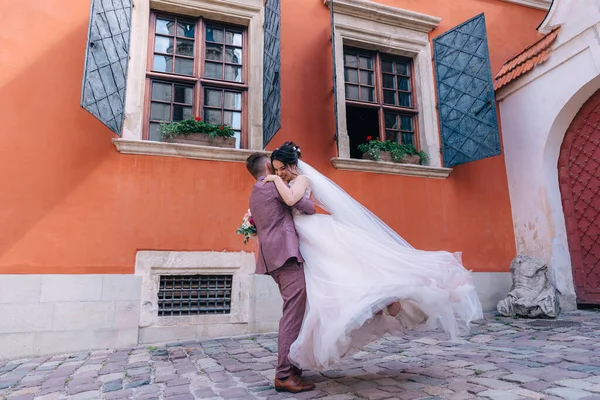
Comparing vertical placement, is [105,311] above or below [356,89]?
below

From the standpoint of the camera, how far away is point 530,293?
587 cm

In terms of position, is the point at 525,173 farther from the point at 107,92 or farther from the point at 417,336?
the point at 107,92

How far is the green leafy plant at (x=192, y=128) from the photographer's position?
17.5ft

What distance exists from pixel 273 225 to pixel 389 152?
3.91 meters

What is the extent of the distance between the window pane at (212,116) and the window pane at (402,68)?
3.33 meters

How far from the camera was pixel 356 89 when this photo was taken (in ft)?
22.3

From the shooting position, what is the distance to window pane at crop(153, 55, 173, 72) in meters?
5.76

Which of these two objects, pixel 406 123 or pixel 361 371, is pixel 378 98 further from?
pixel 361 371

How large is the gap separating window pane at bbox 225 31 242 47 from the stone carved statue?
18.0 ft

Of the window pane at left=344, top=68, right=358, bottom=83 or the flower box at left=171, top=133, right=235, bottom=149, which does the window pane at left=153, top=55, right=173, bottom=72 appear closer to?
the flower box at left=171, top=133, right=235, bottom=149

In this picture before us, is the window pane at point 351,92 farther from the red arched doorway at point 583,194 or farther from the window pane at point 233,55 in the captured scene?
the red arched doorway at point 583,194

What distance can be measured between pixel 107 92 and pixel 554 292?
21.4 feet

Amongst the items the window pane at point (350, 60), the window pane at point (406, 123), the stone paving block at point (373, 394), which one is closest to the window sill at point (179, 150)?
the window pane at point (350, 60)

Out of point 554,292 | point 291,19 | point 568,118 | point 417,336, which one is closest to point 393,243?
point 417,336
